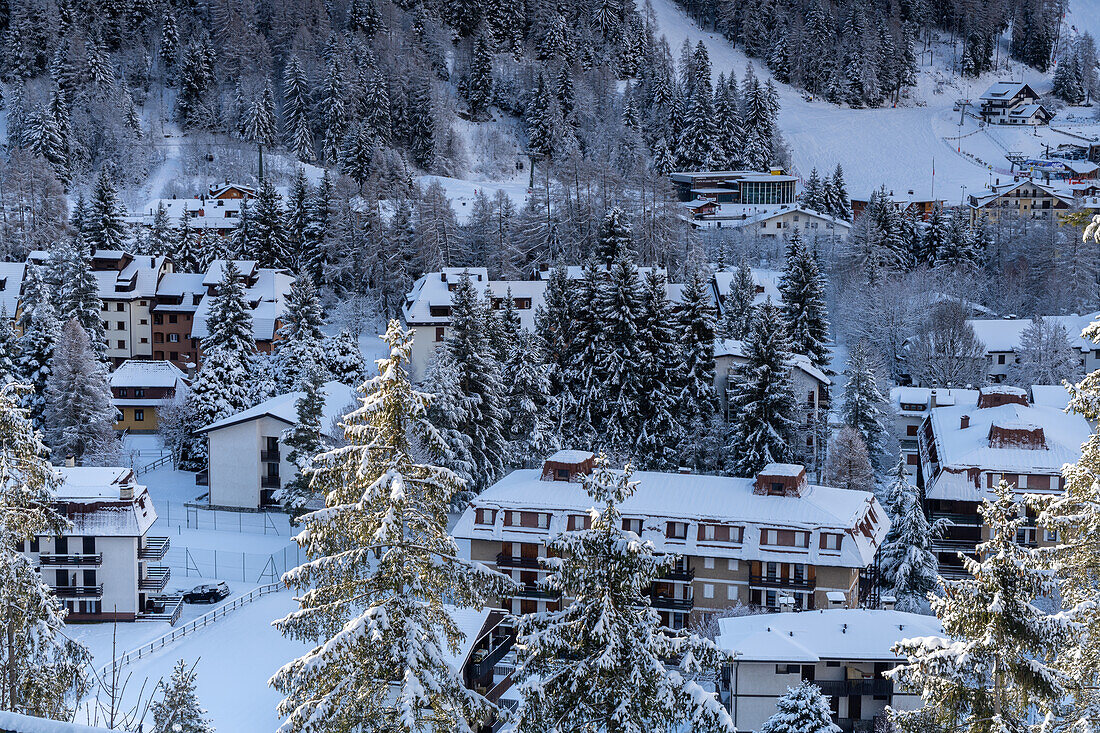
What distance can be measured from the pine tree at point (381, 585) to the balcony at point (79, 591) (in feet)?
108

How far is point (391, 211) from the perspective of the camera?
293 ft

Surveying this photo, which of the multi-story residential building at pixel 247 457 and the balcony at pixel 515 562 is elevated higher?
the multi-story residential building at pixel 247 457

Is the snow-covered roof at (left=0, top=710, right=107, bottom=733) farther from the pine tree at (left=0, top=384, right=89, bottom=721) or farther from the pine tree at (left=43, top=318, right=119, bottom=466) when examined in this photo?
the pine tree at (left=43, top=318, right=119, bottom=466)

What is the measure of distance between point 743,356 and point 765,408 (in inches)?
310

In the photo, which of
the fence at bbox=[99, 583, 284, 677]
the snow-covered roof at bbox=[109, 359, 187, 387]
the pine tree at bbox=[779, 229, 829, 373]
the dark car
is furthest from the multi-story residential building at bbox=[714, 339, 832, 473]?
the snow-covered roof at bbox=[109, 359, 187, 387]

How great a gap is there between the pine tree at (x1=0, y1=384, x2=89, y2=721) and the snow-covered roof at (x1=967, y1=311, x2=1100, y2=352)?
65.2 metres

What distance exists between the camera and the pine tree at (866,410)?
207ft

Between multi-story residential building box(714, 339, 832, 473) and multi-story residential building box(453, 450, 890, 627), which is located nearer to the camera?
multi-story residential building box(453, 450, 890, 627)

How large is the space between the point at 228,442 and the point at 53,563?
13.4m

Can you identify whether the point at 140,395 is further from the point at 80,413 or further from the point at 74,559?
the point at 74,559

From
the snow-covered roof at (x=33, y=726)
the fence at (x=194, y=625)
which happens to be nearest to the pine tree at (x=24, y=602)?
the snow-covered roof at (x=33, y=726)

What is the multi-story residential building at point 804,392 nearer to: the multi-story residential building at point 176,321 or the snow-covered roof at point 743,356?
the snow-covered roof at point 743,356

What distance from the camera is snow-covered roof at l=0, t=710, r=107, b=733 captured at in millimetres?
6156

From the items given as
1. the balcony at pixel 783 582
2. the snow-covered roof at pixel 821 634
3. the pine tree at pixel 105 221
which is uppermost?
the pine tree at pixel 105 221
